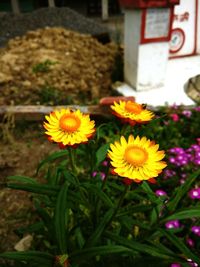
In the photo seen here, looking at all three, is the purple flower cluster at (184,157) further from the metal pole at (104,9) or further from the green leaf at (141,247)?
the metal pole at (104,9)

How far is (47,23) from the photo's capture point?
6137 mm

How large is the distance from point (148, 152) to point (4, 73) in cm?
315

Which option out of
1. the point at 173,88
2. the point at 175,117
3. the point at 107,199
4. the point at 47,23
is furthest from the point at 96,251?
the point at 47,23

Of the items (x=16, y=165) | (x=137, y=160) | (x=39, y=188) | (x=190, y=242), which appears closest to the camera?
(x=137, y=160)

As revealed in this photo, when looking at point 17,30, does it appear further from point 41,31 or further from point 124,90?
point 124,90

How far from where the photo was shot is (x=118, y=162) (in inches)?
44.9

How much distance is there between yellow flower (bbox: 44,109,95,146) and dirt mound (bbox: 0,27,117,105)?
2.47 metres

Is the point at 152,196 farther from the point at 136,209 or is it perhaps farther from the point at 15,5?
the point at 15,5

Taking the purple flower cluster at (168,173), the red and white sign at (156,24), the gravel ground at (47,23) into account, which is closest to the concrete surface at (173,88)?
the red and white sign at (156,24)

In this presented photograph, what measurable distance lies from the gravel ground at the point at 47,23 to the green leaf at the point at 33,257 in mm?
4719

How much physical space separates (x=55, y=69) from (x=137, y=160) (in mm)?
3172

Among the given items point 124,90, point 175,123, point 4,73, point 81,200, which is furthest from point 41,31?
point 81,200

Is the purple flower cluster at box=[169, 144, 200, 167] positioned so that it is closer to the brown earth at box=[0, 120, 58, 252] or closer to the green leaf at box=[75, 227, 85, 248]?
the brown earth at box=[0, 120, 58, 252]

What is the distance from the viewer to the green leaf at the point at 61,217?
49.5 inches
